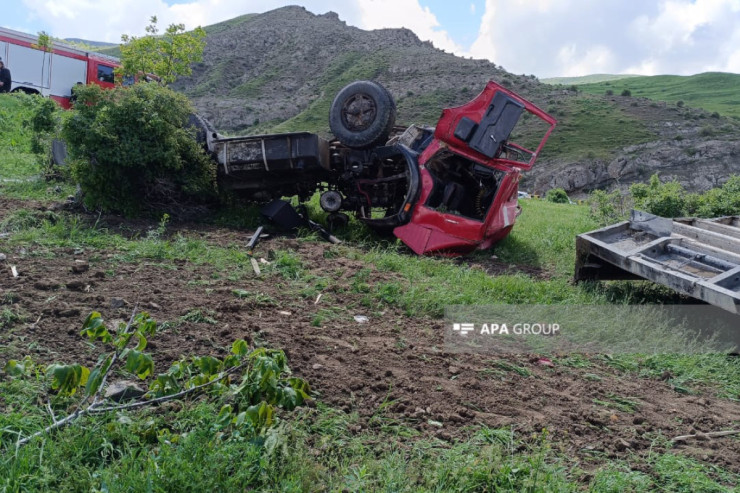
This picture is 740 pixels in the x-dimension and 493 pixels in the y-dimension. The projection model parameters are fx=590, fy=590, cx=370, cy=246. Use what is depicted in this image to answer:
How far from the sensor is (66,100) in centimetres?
2392

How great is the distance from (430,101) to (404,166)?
42.3 m

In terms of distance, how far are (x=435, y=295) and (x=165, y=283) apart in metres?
2.42

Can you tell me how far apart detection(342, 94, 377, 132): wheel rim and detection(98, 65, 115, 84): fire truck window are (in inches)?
813

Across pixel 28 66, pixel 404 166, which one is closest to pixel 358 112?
pixel 404 166

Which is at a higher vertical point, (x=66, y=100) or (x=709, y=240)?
(x=66, y=100)

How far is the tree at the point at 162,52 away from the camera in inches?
A: 948

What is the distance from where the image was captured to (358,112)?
330 inches

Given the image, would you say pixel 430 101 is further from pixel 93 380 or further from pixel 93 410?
pixel 93 380

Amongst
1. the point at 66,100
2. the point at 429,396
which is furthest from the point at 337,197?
the point at 66,100

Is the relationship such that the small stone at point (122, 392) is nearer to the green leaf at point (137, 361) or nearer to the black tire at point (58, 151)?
the green leaf at point (137, 361)

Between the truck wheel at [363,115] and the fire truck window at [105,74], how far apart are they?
20.6 m

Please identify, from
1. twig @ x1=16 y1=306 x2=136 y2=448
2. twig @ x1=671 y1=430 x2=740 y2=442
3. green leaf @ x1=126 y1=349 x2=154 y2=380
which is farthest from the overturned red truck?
green leaf @ x1=126 y1=349 x2=154 y2=380

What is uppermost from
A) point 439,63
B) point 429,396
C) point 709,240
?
point 439,63

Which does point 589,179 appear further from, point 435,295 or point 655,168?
point 435,295
